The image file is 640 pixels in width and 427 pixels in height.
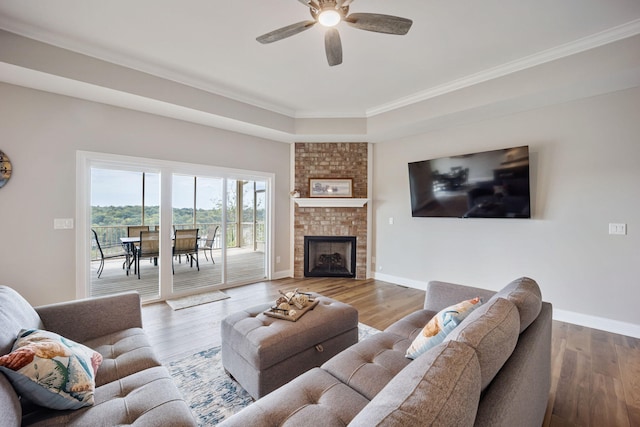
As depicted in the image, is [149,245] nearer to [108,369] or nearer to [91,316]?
[91,316]

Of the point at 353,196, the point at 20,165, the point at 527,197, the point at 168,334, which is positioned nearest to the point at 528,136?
the point at 527,197

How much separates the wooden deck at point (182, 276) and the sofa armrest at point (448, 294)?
132 inches

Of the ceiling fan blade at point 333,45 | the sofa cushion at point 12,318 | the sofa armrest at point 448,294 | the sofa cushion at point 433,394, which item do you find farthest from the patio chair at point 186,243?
the sofa cushion at point 433,394

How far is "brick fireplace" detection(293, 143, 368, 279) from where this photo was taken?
16.8ft

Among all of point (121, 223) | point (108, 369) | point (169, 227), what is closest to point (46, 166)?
point (121, 223)

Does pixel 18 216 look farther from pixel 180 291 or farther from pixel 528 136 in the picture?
pixel 528 136

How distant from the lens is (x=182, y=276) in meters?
4.50

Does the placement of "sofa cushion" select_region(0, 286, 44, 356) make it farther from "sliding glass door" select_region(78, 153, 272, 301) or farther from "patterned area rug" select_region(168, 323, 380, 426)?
"sliding glass door" select_region(78, 153, 272, 301)

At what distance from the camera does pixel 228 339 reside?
2031mm

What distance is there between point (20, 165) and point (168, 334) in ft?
8.03

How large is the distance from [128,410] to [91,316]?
1054mm

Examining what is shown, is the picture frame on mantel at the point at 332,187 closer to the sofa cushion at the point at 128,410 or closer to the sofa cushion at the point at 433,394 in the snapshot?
the sofa cushion at the point at 128,410

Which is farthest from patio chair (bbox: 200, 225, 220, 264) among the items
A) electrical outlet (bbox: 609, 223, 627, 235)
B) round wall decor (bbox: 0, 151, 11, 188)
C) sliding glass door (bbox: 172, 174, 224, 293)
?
electrical outlet (bbox: 609, 223, 627, 235)

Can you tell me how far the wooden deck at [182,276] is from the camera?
408 cm
